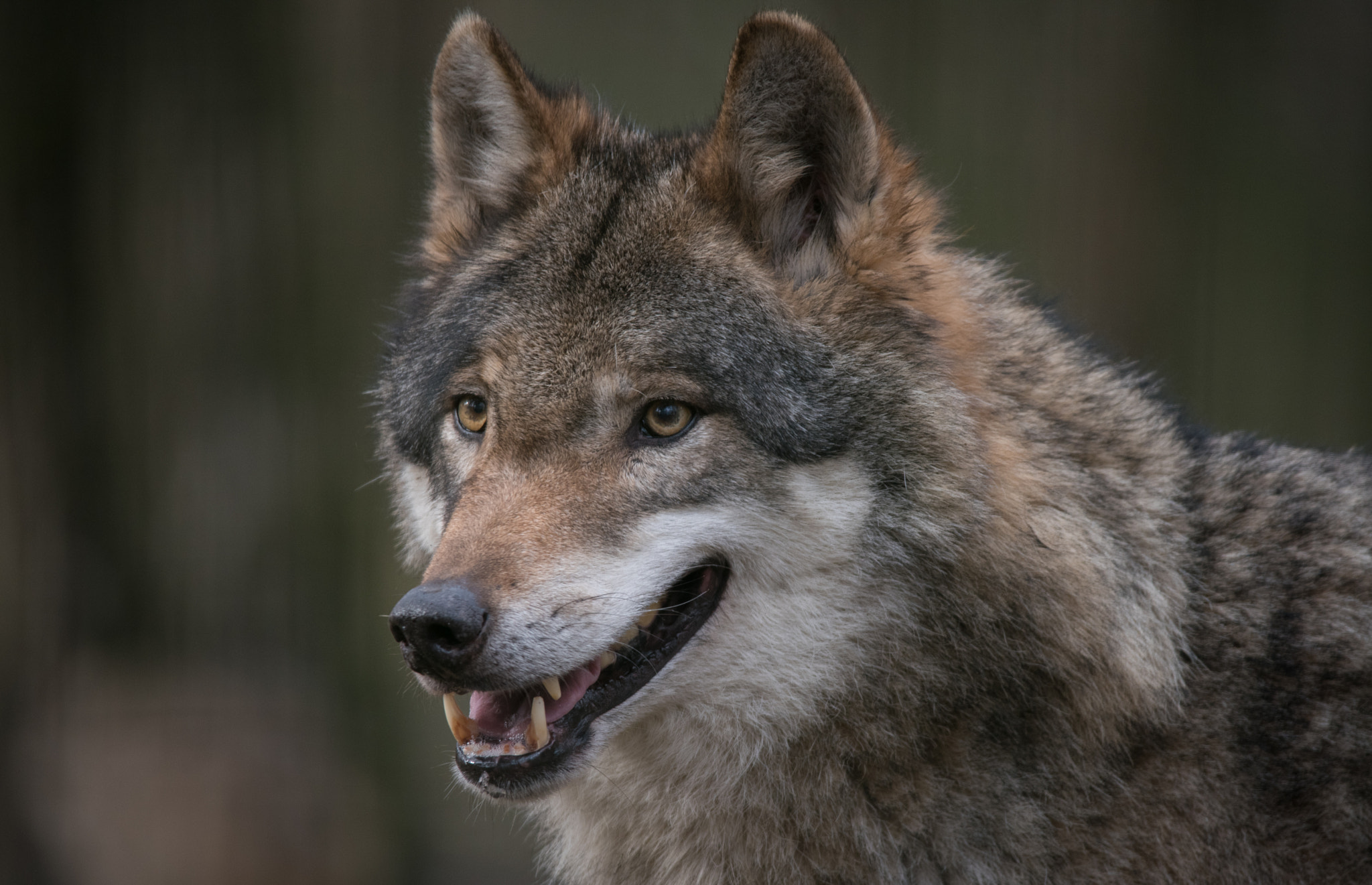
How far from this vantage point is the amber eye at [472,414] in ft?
10.8

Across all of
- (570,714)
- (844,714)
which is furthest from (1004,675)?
(570,714)

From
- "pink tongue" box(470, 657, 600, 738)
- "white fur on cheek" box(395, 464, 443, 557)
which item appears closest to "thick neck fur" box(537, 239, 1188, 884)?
"pink tongue" box(470, 657, 600, 738)

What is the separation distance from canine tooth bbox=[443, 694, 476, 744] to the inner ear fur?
155cm

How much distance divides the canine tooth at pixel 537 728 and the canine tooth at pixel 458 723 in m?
0.17

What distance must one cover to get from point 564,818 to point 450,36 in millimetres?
2494

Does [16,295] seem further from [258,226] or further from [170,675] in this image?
[170,675]

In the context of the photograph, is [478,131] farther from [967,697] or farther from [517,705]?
[967,697]

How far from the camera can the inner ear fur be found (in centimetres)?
351

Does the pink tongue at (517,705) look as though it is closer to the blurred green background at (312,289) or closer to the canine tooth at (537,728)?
the canine tooth at (537,728)

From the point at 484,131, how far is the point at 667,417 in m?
1.38

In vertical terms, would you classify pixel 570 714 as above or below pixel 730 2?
below

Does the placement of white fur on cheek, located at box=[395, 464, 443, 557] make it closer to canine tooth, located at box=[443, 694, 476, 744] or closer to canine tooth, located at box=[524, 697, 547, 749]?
canine tooth, located at box=[443, 694, 476, 744]

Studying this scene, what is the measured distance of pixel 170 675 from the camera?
6.71 meters

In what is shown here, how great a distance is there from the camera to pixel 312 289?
23.0ft
